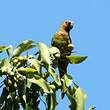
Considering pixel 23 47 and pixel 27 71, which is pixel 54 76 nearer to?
pixel 27 71

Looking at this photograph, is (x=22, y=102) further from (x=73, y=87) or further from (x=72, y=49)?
(x=72, y=49)

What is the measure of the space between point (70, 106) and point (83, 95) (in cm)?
10

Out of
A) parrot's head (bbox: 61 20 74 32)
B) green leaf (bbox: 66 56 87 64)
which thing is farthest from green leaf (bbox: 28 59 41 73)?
parrot's head (bbox: 61 20 74 32)

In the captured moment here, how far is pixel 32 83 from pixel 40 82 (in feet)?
0.32

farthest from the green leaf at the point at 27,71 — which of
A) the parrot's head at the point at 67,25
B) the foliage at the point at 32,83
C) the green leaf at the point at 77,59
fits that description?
the parrot's head at the point at 67,25

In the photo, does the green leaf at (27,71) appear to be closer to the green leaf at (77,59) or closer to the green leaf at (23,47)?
the green leaf at (23,47)

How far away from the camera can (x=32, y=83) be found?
119 inches

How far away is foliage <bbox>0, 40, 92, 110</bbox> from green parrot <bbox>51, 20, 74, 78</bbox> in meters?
0.11

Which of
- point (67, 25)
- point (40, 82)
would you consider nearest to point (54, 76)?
point (40, 82)

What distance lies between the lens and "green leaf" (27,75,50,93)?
2936 mm

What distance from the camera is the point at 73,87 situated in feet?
10.5

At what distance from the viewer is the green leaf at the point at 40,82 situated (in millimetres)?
2936

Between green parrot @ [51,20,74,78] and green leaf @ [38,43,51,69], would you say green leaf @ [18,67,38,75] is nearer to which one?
green leaf @ [38,43,51,69]

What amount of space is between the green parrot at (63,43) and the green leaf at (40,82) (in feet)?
0.96
